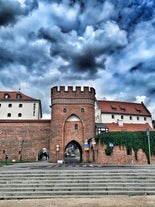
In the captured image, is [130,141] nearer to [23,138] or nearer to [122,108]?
[23,138]

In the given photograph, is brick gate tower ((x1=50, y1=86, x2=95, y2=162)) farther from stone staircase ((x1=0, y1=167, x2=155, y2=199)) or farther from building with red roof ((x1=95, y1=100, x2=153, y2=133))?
stone staircase ((x1=0, y1=167, x2=155, y2=199))

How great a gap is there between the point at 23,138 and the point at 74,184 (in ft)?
90.8

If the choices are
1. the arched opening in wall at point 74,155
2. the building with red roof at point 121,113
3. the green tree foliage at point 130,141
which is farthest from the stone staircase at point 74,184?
the building with red roof at point 121,113

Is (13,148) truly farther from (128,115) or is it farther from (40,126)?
(128,115)

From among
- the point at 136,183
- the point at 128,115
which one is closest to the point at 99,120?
the point at 128,115

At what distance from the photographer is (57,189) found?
32.1ft

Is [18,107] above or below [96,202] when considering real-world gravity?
above

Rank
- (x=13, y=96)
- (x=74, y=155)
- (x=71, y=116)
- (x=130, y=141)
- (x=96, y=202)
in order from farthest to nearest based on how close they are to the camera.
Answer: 1. (x=74, y=155)
2. (x=13, y=96)
3. (x=71, y=116)
4. (x=130, y=141)
5. (x=96, y=202)

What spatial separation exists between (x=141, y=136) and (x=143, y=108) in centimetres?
3444

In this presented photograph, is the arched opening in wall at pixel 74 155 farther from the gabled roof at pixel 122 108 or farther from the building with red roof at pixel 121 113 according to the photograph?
the gabled roof at pixel 122 108

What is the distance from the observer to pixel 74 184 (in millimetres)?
10172

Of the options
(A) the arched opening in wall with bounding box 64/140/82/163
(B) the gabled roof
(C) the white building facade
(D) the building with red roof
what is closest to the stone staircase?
(A) the arched opening in wall with bounding box 64/140/82/163

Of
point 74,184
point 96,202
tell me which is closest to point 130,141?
point 74,184

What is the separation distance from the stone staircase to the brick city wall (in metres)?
25.0
